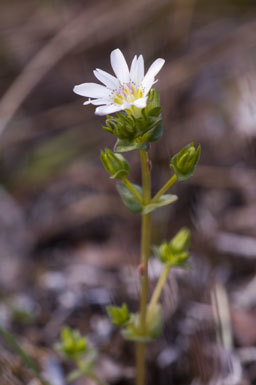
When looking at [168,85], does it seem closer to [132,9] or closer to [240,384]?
[132,9]

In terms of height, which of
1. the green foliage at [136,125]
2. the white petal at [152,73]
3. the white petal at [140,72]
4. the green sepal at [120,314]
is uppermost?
the white petal at [140,72]

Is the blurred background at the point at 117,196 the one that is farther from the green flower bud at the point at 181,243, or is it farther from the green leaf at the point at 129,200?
the green leaf at the point at 129,200

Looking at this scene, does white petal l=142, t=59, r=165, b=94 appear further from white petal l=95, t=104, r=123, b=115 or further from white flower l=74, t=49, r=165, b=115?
white petal l=95, t=104, r=123, b=115

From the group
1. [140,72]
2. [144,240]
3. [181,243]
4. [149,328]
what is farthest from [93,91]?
[149,328]

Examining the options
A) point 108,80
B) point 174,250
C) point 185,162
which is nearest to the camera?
point 185,162

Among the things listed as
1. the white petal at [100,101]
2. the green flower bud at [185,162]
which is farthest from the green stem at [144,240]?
the white petal at [100,101]

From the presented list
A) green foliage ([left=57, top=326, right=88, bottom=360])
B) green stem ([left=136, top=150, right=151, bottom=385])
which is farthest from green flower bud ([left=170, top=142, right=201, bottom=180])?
green foliage ([left=57, top=326, right=88, bottom=360])

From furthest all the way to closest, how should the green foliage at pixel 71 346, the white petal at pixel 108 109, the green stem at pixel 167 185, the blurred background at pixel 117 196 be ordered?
the blurred background at pixel 117 196 < the green foliage at pixel 71 346 < the green stem at pixel 167 185 < the white petal at pixel 108 109

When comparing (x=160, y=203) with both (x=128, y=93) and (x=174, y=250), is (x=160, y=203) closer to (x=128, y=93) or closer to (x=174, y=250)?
(x=174, y=250)
